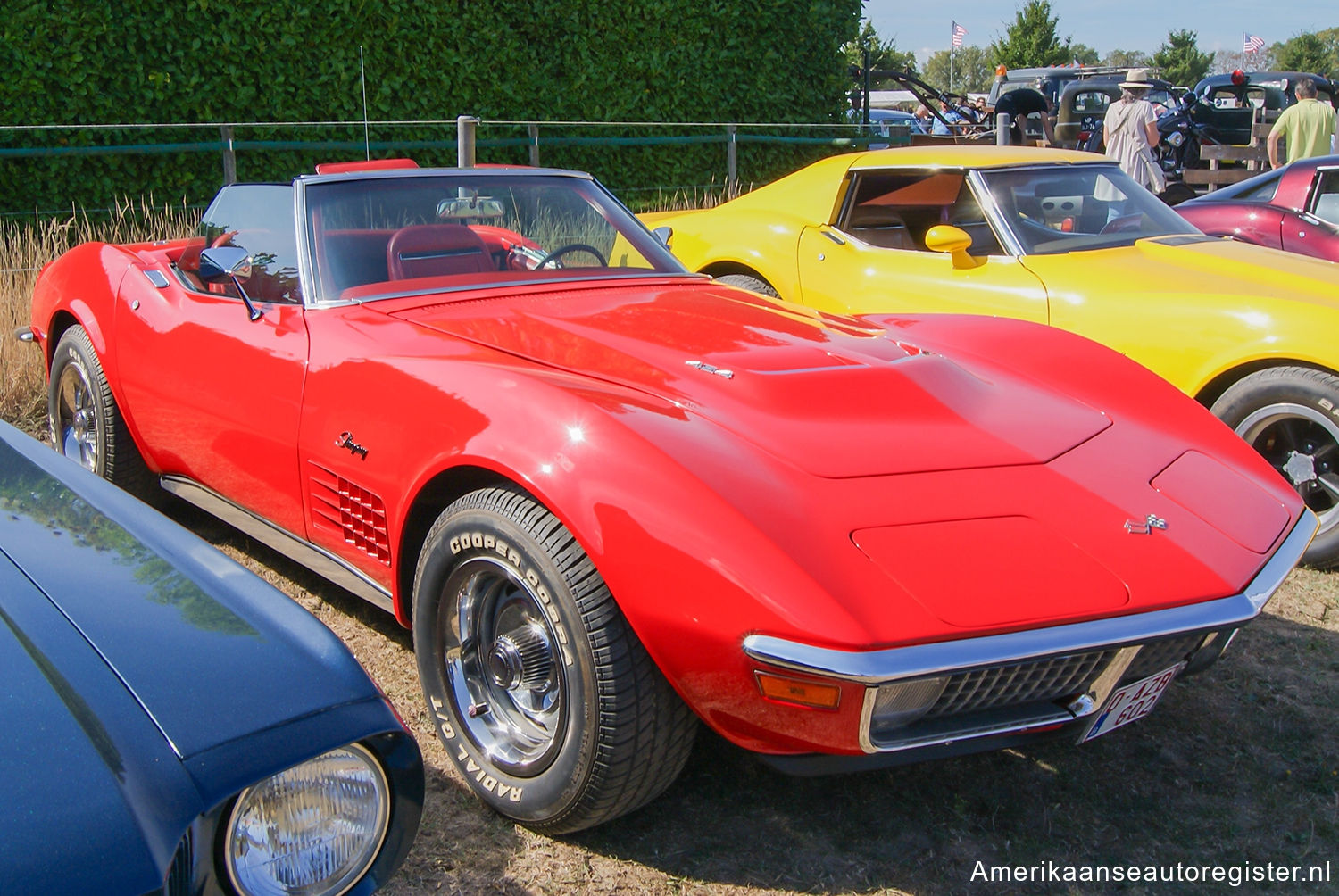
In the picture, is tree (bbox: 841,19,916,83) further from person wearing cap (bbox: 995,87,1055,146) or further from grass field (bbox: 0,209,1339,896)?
grass field (bbox: 0,209,1339,896)

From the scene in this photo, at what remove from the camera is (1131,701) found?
7.03ft

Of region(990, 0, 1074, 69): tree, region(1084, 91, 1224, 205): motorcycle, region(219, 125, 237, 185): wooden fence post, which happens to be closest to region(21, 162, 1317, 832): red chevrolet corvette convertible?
region(219, 125, 237, 185): wooden fence post

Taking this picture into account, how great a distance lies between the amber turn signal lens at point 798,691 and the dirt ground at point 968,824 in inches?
20.0

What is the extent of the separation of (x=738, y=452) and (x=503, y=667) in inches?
26.6

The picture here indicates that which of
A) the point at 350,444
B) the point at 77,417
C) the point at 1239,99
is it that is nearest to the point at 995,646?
the point at 350,444

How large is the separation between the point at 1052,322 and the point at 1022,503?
2.48 meters

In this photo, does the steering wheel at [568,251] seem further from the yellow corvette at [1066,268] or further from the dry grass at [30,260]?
the dry grass at [30,260]

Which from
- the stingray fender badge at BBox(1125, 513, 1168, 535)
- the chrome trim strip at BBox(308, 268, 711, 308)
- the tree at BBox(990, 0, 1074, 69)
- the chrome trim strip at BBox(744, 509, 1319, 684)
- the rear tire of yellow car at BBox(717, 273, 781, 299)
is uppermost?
the tree at BBox(990, 0, 1074, 69)

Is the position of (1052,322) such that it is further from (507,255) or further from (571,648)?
(571,648)

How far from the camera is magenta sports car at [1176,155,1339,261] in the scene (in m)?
6.05

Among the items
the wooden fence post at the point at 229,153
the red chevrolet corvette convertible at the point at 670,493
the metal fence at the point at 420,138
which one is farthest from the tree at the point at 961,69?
the red chevrolet corvette convertible at the point at 670,493

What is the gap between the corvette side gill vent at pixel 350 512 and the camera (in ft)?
8.91

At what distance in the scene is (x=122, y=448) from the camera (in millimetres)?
3891

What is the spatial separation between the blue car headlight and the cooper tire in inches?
112
